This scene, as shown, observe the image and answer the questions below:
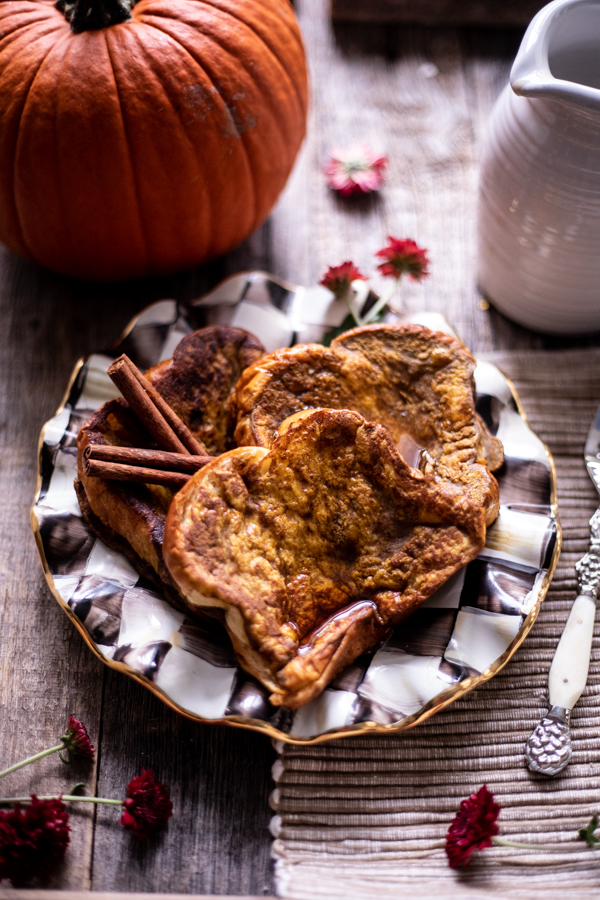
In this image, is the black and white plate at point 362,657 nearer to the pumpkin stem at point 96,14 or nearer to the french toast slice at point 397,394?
the french toast slice at point 397,394

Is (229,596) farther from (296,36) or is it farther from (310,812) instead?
(296,36)

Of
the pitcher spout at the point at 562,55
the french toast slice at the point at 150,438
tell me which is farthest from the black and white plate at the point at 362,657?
the pitcher spout at the point at 562,55

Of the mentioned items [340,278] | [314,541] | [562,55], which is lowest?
[314,541]

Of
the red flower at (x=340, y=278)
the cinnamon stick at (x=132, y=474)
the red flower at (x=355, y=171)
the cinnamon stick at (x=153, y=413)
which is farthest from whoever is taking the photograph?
the red flower at (x=355, y=171)

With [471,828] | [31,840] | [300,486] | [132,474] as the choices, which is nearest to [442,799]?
[471,828]

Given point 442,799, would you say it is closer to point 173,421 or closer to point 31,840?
point 31,840

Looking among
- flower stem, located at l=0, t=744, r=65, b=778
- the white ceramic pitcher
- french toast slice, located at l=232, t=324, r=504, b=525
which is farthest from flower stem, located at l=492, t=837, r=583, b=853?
the white ceramic pitcher
